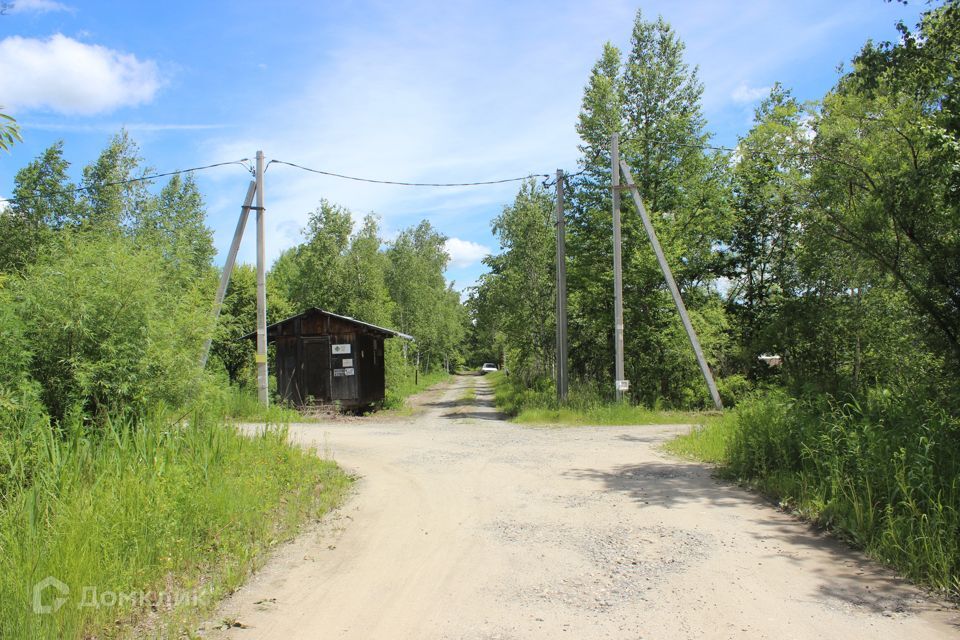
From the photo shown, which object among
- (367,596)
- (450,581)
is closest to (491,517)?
(450,581)

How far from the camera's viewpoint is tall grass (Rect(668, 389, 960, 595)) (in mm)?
4668

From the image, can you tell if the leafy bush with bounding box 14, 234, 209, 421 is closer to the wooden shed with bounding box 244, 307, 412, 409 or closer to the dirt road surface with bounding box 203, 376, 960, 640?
the dirt road surface with bounding box 203, 376, 960, 640

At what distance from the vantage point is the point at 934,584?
14.0 feet

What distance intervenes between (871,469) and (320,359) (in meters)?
16.4

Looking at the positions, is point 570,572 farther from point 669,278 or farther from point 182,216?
point 182,216

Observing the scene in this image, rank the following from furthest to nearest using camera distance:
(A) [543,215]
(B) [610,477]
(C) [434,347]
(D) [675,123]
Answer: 1. (C) [434,347]
2. (A) [543,215]
3. (D) [675,123]
4. (B) [610,477]

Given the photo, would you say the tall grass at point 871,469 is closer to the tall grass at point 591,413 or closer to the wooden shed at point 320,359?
the tall grass at point 591,413

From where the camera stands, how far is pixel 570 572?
462 cm

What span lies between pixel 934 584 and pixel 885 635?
1.03m

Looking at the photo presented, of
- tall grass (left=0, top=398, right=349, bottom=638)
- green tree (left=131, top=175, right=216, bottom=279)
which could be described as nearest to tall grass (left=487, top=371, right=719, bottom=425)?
tall grass (left=0, top=398, right=349, bottom=638)

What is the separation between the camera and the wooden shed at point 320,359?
63.9ft

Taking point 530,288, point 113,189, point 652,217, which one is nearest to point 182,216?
point 113,189

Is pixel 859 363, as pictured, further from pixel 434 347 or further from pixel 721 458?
pixel 434 347

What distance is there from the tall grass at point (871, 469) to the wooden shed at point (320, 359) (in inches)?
522
